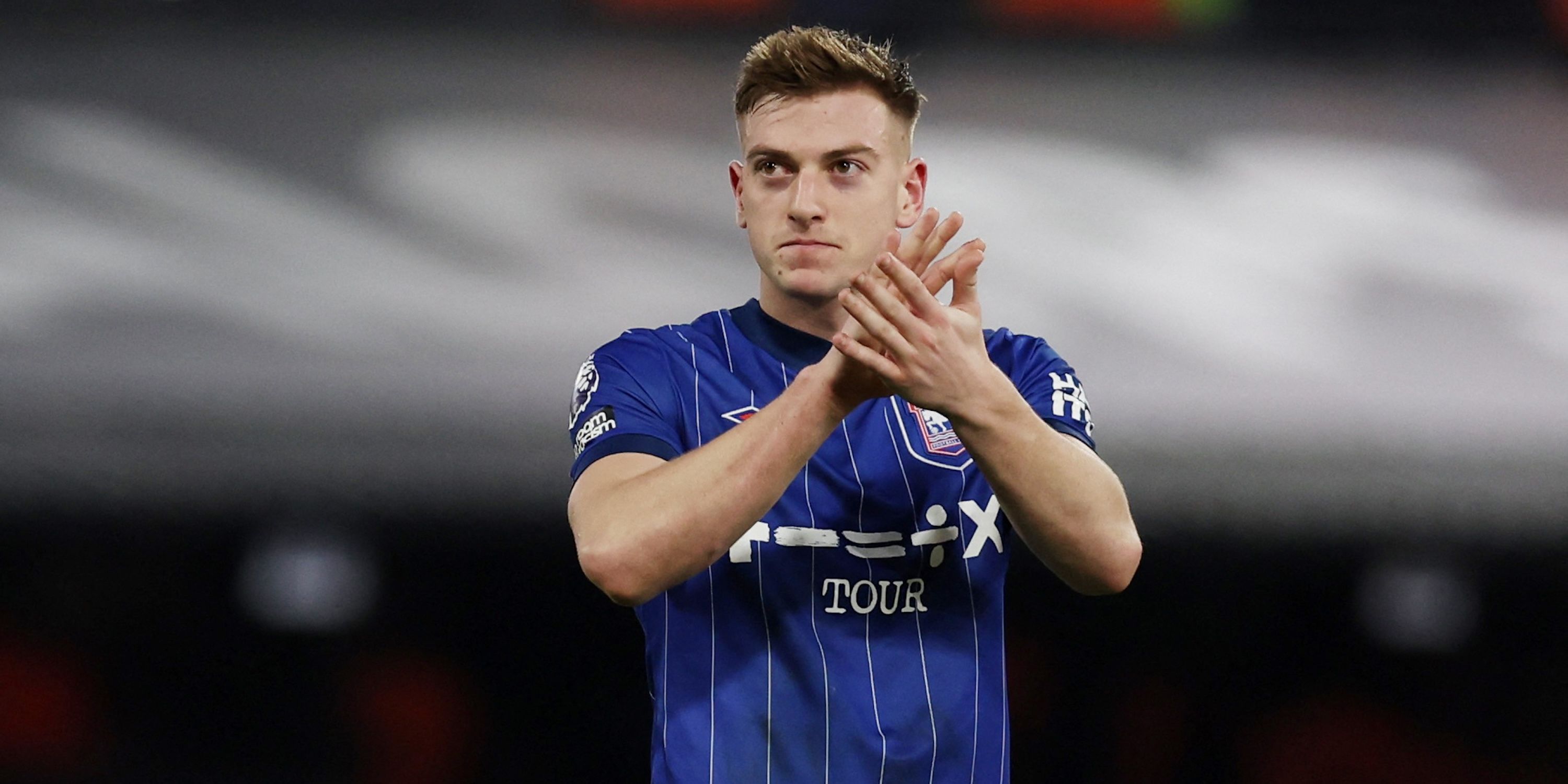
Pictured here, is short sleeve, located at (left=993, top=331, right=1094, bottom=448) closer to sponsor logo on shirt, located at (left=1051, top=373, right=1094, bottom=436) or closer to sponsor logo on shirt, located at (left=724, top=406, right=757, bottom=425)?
sponsor logo on shirt, located at (left=1051, top=373, right=1094, bottom=436)

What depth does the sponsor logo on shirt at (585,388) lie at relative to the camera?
5.60 feet

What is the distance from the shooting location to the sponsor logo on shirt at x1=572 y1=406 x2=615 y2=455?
5.33 feet

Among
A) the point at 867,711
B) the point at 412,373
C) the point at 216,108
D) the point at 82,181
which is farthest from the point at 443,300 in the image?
the point at 867,711

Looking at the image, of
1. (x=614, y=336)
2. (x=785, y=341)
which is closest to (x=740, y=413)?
(x=785, y=341)

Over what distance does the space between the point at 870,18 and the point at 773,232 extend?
171 cm

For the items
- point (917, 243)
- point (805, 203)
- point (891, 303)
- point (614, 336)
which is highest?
point (614, 336)

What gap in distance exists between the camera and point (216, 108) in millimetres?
3318

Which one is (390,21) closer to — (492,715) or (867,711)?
(492,715)

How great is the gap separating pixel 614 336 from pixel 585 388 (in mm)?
1570

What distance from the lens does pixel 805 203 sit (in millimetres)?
1718

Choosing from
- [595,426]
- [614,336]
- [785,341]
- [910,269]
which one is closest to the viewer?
[910,269]

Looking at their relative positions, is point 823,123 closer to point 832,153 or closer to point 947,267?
point 832,153

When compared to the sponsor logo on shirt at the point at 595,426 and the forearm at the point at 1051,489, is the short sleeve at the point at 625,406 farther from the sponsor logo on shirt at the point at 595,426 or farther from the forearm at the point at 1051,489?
the forearm at the point at 1051,489

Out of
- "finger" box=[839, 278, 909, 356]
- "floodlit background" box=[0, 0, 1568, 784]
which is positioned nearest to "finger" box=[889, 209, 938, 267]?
"finger" box=[839, 278, 909, 356]
